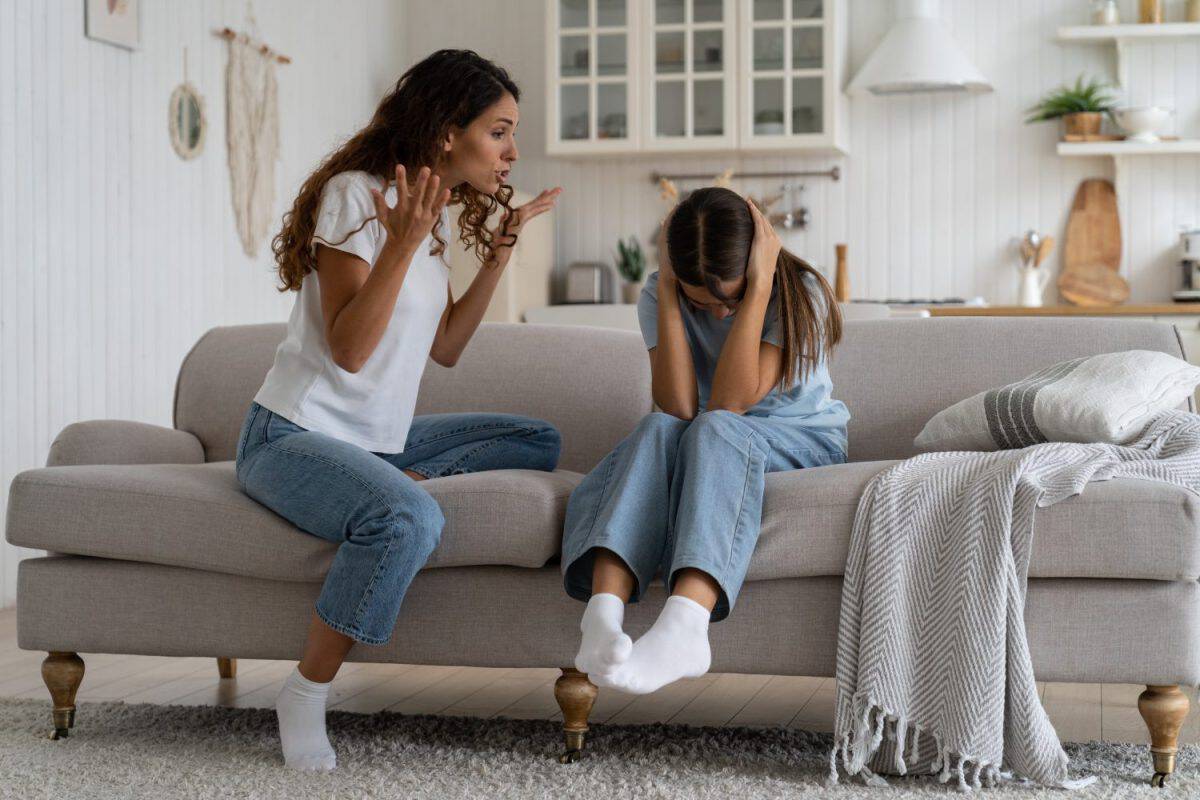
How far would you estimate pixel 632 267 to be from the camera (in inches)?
226

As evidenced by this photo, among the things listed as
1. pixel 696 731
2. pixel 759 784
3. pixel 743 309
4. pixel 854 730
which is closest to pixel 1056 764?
pixel 854 730

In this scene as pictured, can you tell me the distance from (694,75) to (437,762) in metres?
3.90

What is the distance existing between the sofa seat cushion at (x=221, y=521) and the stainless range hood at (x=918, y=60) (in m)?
3.43

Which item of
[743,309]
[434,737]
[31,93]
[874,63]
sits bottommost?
[434,737]

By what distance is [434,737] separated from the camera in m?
2.19

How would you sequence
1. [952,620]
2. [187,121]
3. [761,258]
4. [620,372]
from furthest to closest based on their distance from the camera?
[187,121]
[620,372]
[761,258]
[952,620]

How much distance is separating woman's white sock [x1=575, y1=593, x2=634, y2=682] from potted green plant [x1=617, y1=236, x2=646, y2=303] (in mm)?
3943

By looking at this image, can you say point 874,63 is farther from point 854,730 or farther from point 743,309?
point 854,730

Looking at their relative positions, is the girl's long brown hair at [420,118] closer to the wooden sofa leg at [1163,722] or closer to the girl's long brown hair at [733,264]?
the girl's long brown hair at [733,264]

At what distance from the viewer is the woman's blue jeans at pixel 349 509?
6.29 ft

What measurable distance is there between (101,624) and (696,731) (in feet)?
3.19

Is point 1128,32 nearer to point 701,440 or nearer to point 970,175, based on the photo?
point 970,175

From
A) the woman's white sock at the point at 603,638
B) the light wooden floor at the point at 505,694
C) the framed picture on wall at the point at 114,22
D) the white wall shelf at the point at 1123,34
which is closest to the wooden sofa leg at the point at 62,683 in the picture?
the light wooden floor at the point at 505,694

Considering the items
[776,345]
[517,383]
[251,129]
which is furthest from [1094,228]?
[776,345]
